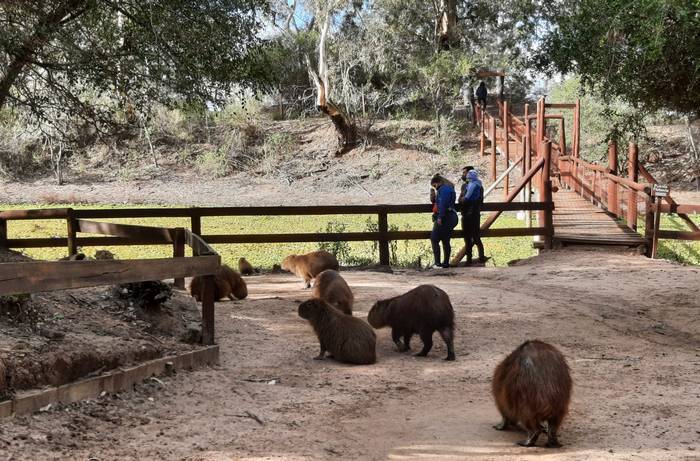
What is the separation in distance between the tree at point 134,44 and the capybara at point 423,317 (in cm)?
474

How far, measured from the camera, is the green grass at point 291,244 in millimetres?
17891

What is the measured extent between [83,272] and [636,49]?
7.74m

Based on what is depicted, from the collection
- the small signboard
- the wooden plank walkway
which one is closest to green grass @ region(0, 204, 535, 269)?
the wooden plank walkway

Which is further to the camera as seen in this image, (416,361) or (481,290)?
(481,290)

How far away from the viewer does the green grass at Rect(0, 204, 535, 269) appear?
1789 centimetres

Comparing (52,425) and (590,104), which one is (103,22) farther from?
(590,104)

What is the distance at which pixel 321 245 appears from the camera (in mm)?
16016

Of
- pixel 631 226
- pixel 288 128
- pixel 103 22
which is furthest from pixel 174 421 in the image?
pixel 288 128

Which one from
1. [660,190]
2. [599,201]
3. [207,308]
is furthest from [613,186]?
[207,308]

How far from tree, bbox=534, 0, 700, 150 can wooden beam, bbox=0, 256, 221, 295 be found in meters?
5.34

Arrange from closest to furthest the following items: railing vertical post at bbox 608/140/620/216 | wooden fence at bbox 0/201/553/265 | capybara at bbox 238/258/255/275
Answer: wooden fence at bbox 0/201/553/265
capybara at bbox 238/258/255/275
railing vertical post at bbox 608/140/620/216

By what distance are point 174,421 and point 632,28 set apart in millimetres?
7265

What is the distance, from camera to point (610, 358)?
7.96 m

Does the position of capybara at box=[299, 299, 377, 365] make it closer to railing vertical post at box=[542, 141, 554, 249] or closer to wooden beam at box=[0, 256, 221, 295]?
wooden beam at box=[0, 256, 221, 295]
